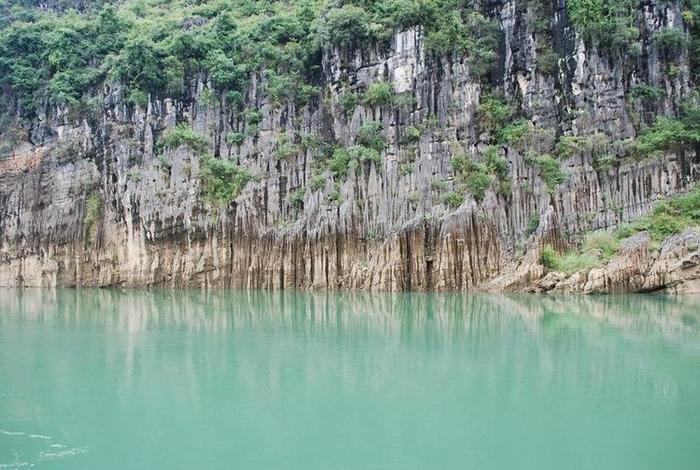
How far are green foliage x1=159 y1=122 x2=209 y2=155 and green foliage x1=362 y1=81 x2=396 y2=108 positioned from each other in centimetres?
987

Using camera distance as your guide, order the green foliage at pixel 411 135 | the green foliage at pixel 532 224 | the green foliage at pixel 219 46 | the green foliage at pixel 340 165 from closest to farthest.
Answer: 1. the green foliage at pixel 532 224
2. the green foliage at pixel 411 135
3. the green foliage at pixel 340 165
4. the green foliage at pixel 219 46

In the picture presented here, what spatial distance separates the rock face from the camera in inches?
1305

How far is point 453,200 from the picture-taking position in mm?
34656

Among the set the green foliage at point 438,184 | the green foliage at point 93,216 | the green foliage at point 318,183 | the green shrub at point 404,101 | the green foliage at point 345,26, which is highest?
the green foliage at point 345,26

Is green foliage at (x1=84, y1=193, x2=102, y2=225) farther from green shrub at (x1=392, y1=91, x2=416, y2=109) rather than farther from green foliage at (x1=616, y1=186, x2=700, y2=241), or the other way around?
green foliage at (x1=616, y1=186, x2=700, y2=241)

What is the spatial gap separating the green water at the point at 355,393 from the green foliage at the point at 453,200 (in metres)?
12.6

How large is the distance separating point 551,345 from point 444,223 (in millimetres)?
17552

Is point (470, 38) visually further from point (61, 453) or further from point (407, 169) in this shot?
point (61, 453)

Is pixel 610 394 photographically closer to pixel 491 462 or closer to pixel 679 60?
pixel 491 462

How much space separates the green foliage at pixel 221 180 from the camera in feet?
130

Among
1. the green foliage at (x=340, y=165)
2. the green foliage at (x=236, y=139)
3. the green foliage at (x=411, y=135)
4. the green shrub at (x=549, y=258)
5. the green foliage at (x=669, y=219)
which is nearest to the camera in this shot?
the green foliage at (x=669, y=219)

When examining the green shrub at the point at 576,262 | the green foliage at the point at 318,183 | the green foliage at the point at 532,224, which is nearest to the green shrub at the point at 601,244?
the green shrub at the point at 576,262

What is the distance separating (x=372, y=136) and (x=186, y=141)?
11037 millimetres

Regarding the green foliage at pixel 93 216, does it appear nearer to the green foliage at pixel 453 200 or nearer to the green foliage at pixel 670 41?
the green foliage at pixel 453 200
